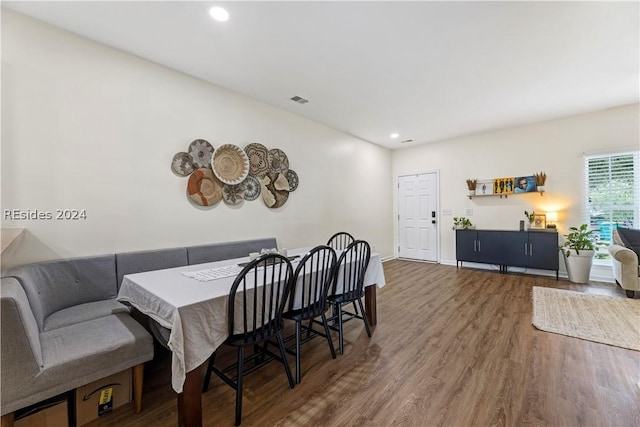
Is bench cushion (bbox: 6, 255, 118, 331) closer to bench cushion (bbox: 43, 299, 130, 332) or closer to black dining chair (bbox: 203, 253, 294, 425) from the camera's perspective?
bench cushion (bbox: 43, 299, 130, 332)

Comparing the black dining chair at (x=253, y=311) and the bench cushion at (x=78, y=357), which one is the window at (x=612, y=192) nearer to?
the black dining chair at (x=253, y=311)

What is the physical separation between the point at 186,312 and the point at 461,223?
5.51 m

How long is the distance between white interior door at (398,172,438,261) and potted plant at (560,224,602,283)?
2183mm

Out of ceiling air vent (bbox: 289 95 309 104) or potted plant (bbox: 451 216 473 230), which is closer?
ceiling air vent (bbox: 289 95 309 104)

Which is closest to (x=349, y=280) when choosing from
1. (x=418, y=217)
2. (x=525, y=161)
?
(x=418, y=217)

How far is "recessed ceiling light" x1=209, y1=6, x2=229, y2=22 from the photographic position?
2111 millimetres

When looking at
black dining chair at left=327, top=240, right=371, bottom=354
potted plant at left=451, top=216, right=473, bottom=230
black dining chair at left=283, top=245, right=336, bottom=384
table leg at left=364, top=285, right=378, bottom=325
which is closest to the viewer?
black dining chair at left=283, top=245, right=336, bottom=384

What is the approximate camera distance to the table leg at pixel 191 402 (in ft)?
4.72

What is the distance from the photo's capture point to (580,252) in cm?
418

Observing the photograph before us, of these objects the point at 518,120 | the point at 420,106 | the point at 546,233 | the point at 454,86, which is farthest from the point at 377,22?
the point at 546,233

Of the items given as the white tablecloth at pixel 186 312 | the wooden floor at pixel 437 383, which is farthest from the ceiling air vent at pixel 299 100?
the wooden floor at pixel 437 383

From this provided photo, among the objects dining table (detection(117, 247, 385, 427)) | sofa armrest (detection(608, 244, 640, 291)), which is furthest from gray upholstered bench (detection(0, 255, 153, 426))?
sofa armrest (detection(608, 244, 640, 291))

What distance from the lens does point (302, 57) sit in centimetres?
275

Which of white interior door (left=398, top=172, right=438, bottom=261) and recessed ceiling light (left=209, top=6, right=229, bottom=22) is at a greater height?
recessed ceiling light (left=209, top=6, right=229, bottom=22)
